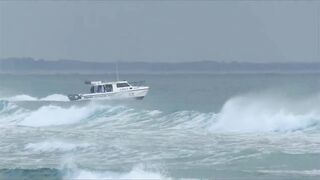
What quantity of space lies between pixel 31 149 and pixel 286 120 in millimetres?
13785

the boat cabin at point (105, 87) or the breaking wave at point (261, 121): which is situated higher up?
the boat cabin at point (105, 87)

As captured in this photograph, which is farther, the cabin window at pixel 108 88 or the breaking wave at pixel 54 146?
the cabin window at pixel 108 88

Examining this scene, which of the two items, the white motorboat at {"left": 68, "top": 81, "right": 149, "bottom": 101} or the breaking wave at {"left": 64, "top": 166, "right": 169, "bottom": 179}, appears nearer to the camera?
the breaking wave at {"left": 64, "top": 166, "right": 169, "bottom": 179}

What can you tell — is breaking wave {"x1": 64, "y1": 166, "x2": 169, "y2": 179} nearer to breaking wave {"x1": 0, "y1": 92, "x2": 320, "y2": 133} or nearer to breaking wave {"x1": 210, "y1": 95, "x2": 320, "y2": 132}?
breaking wave {"x1": 0, "y1": 92, "x2": 320, "y2": 133}

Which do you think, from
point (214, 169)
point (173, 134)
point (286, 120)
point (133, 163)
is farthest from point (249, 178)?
point (286, 120)

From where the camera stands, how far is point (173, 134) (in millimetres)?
34750

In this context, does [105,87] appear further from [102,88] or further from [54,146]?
[54,146]

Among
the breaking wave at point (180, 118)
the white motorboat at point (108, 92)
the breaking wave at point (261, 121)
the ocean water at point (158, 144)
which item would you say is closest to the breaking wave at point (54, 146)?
the ocean water at point (158, 144)

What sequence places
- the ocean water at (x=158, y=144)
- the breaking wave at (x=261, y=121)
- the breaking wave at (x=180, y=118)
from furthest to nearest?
the breaking wave at (x=180, y=118)
the breaking wave at (x=261, y=121)
the ocean water at (x=158, y=144)

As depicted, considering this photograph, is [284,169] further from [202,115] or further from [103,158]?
[202,115]

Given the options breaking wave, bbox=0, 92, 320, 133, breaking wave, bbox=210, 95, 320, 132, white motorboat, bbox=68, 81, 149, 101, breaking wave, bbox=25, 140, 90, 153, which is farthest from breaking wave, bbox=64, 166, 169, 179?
white motorboat, bbox=68, 81, 149, 101

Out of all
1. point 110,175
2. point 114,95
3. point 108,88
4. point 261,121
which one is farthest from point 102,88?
point 110,175

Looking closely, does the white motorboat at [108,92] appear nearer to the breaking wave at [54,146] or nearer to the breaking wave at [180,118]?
the breaking wave at [180,118]

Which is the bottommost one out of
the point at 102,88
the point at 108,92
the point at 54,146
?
the point at 54,146
